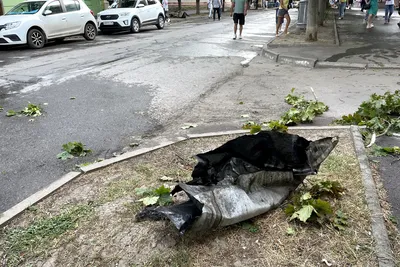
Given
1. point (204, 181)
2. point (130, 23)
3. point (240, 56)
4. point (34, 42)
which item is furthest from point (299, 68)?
point (130, 23)

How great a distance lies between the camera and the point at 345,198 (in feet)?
10.9

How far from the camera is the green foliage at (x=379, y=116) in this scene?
515 centimetres

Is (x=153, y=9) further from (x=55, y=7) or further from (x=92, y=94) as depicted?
(x=92, y=94)

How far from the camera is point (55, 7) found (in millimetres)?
14711

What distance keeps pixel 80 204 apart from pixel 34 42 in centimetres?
1204

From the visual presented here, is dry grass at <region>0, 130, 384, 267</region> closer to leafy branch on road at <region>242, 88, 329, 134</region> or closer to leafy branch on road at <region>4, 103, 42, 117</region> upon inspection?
leafy branch on road at <region>242, 88, 329, 134</region>

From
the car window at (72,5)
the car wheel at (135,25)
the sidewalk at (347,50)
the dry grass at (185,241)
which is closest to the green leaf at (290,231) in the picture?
the dry grass at (185,241)

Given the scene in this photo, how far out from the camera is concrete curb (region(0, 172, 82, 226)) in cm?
321

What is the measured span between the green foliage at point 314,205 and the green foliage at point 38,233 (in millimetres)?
1697

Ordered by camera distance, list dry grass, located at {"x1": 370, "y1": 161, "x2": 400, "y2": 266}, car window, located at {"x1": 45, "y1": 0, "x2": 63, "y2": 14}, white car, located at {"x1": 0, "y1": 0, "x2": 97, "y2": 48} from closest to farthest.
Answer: dry grass, located at {"x1": 370, "y1": 161, "x2": 400, "y2": 266} < white car, located at {"x1": 0, "y1": 0, "x2": 97, "y2": 48} < car window, located at {"x1": 45, "y1": 0, "x2": 63, "y2": 14}

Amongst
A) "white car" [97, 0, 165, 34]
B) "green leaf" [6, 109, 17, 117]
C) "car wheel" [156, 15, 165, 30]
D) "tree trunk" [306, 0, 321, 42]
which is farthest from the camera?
"car wheel" [156, 15, 165, 30]

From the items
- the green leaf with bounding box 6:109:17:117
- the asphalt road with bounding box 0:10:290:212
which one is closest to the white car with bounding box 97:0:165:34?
the asphalt road with bounding box 0:10:290:212

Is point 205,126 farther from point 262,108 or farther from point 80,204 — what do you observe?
point 80,204

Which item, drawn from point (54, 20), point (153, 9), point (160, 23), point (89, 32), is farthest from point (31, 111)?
A: point (160, 23)
